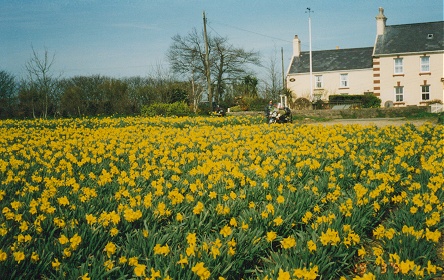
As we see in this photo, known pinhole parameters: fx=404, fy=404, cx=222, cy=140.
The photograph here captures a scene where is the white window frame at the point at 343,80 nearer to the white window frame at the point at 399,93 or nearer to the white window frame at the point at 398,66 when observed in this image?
the white window frame at the point at 398,66

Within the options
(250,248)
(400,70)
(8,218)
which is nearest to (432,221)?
(250,248)

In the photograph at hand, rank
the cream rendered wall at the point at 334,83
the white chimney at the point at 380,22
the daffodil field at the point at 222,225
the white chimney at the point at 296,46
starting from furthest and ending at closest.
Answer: the white chimney at the point at 296,46
the cream rendered wall at the point at 334,83
the white chimney at the point at 380,22
the daffodil field at the point at 222,225

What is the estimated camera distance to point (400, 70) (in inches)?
1522

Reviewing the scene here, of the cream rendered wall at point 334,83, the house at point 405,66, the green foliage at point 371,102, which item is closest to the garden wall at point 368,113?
the green foliage at point 371,102

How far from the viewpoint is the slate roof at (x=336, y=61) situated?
44.5m

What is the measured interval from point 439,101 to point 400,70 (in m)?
5.22

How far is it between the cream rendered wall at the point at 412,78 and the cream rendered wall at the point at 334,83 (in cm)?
460

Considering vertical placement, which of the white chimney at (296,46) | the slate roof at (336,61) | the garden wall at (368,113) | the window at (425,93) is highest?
the white chimney at (296,46)

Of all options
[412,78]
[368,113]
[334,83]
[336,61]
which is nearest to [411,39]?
[412,78]

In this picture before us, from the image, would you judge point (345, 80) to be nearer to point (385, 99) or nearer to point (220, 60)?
point (385, 99)

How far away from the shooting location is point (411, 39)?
39281mm

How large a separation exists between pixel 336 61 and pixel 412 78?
9.43 meters

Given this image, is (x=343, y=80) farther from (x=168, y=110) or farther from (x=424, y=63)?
(x=168, y=110)

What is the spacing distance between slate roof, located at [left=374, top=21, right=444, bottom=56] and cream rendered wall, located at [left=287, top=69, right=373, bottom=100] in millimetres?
4285
